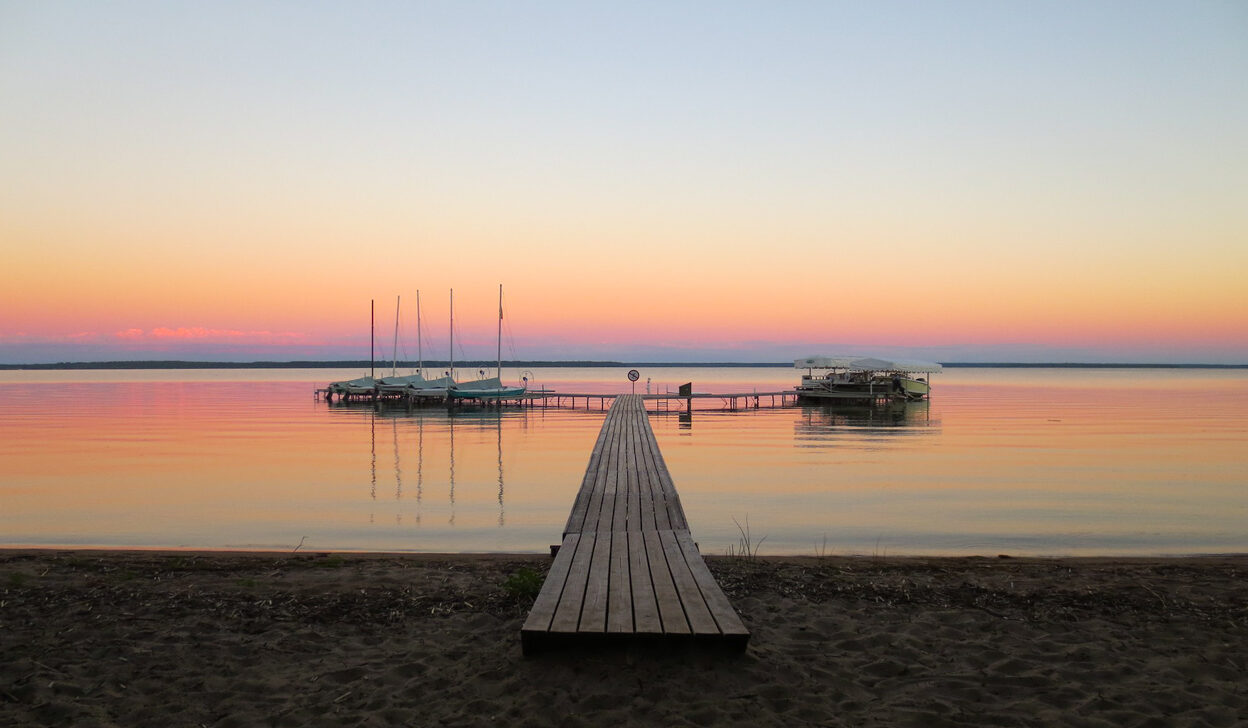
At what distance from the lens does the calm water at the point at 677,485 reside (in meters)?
13.2

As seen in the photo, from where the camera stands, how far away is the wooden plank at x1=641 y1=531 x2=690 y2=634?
526 cm

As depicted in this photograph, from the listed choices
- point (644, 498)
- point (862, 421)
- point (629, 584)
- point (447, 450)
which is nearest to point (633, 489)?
point (644, 498)

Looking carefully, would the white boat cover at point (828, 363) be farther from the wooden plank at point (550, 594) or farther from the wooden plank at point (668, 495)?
the wooden plank at point (550, 594)

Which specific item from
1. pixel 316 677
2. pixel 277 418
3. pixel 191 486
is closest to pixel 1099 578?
pixel 316 677

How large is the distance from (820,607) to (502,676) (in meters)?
3.12

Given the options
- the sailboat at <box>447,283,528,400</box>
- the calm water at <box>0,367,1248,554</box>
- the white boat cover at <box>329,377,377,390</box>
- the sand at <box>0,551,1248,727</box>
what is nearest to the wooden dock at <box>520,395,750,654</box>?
the sand at <box>0,551,1248,727</box>

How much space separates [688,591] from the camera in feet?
19.7

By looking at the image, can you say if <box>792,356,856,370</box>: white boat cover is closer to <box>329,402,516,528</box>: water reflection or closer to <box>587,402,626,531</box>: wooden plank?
<box>329,402,516,528</box>: water reflection

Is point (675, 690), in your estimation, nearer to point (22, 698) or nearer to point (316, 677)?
point (316, 677)

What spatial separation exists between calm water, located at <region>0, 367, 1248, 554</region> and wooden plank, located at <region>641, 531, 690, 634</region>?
478 cm

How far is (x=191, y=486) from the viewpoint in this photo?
18.6m

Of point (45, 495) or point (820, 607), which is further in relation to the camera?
point (45, 495)

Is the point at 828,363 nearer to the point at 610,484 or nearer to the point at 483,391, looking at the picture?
the point at 483,391

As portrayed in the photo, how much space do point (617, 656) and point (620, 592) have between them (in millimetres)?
818
